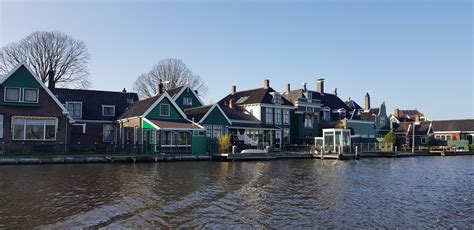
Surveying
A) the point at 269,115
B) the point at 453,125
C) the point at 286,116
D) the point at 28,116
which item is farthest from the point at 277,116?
the point at 453,125

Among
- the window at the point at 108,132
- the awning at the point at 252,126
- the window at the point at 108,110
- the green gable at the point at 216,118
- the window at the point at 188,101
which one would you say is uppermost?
the window at the point at 188,101

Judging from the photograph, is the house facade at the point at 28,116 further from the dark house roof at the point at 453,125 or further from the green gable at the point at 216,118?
the dark house roof at the point at 453,125

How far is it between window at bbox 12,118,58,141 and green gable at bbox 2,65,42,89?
272cm

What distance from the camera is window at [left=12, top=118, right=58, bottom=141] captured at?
1348 inches

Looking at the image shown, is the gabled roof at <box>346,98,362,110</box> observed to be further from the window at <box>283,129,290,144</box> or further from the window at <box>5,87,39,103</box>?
the window at <box>5,87,39,103</box>

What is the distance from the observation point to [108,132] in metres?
45.3

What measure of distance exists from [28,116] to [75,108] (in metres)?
10.0

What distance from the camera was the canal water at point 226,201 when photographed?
12422mm

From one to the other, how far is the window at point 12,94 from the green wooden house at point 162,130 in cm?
947

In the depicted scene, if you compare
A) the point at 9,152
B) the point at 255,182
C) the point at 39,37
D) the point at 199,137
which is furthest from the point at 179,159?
the point at 39,37

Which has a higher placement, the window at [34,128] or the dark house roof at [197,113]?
the dark house roof at [197,113]

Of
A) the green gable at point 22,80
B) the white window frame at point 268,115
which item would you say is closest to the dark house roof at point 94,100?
the green gable at point 22,80

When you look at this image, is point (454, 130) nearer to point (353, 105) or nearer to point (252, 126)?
point (353, 105)

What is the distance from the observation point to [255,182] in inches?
860
